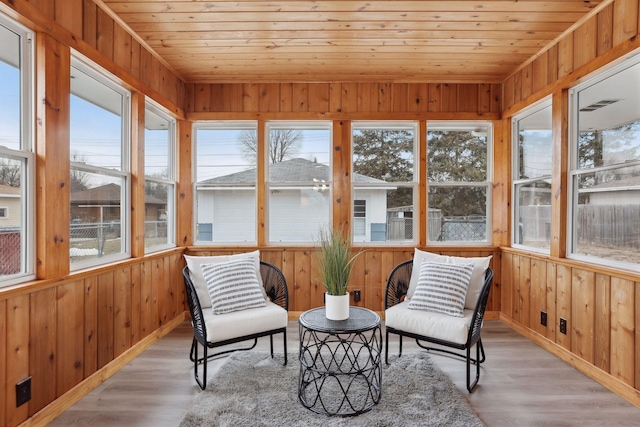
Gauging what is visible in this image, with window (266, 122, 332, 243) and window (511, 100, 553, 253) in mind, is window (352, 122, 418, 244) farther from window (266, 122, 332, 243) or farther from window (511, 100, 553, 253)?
window (511, 100, 553, 253)

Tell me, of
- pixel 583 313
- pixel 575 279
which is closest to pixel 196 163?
pixel 575 279

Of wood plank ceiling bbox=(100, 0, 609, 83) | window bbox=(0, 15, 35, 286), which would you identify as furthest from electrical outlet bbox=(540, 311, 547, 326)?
window bbox=(0, 15, 35, 286)

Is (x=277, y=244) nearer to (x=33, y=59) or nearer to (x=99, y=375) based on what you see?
(x=99, y=375)

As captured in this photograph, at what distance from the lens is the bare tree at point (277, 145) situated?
390cm

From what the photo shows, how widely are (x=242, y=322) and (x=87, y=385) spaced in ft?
3.43

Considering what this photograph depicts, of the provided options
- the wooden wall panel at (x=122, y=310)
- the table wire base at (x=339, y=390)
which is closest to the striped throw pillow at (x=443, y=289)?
the table wire base at (x=339, y=390)

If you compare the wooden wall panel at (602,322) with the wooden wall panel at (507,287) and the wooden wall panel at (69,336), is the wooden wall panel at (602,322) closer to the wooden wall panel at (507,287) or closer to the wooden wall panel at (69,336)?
the wooden wall panel at (507,287)

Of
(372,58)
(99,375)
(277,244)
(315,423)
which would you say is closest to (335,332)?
→ (315,423)

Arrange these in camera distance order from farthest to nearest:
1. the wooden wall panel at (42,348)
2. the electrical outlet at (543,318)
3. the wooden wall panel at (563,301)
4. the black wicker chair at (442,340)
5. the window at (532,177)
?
the window at (532,177), the electrical outlet at (543,318), the wooden wall panel at (563,301), the black wicker chair at (442,340), the wooden wall panel at (42,348)

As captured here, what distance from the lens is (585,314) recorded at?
2588 millimetres

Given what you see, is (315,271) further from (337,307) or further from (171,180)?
(171,180)

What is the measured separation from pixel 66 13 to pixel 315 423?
279 centimetres

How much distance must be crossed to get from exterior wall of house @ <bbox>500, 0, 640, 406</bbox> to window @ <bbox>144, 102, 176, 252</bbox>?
3.56 m

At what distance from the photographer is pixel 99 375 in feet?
7.82
